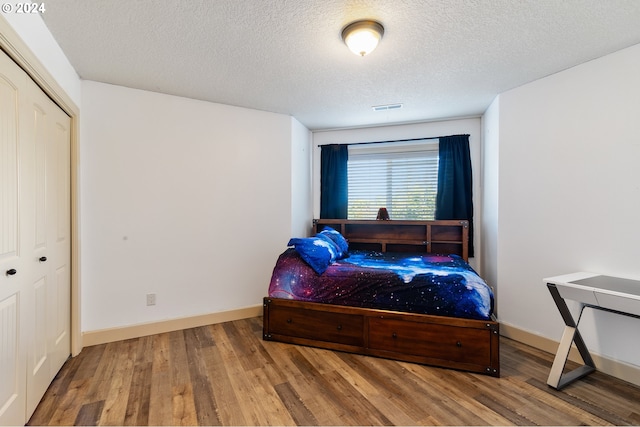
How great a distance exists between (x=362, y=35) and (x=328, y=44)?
1.07ft

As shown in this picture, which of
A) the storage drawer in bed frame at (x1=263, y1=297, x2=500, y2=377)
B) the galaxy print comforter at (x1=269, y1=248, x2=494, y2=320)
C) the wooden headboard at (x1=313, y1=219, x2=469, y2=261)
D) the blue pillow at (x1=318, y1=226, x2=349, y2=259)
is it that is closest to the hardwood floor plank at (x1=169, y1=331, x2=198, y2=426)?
the storage drawer in bed frame at (x1=263, y1=297, x2=500, y2=377)

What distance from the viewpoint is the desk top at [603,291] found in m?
1.70

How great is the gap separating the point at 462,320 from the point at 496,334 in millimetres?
235

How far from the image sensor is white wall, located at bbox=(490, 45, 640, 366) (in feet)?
6.98

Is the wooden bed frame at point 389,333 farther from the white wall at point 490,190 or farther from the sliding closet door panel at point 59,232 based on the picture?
the sliding closet door panel at point 59,232

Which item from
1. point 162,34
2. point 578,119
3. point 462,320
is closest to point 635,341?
point 462,320

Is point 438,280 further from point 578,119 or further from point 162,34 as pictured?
point 162,34

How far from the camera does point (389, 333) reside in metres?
2.38

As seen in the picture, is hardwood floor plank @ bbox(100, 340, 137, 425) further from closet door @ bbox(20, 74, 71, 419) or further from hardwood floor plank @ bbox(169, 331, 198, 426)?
closet door @ bbox(20, 74, 71, 419)

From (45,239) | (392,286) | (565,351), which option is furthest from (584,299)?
(45,239)

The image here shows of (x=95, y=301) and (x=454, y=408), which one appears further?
(x=95, y=301)

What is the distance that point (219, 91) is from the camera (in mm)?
2920

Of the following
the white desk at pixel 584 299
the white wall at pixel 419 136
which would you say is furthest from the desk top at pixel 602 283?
the white wall at pixel 419 136

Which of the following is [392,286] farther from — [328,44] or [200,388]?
[328,44]
